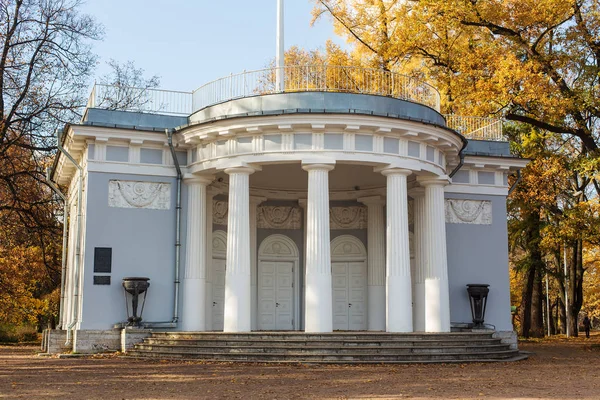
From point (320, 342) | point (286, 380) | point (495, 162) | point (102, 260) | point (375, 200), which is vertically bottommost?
point (286, 380)

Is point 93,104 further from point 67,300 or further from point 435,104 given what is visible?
point 435,104

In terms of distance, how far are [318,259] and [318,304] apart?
104 centimetres

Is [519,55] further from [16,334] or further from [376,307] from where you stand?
[16,334]

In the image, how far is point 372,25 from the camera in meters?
30.7

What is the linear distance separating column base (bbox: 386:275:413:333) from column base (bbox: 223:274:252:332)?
3.40 metres

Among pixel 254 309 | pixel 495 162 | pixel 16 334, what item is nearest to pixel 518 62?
pixel 495 162

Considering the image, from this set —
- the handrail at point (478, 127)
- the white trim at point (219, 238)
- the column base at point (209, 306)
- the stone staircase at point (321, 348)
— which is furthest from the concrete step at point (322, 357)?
the handrail at point (478, 127)

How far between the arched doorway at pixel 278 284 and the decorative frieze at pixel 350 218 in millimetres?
1528

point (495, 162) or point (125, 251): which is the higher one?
point (495, 162)

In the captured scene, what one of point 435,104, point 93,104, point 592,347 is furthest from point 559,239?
point 93,104

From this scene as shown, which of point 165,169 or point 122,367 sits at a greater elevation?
point 165,169

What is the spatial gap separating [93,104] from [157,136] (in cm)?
197

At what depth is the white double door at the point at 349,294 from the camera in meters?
23.0

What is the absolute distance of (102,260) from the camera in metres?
18.7
